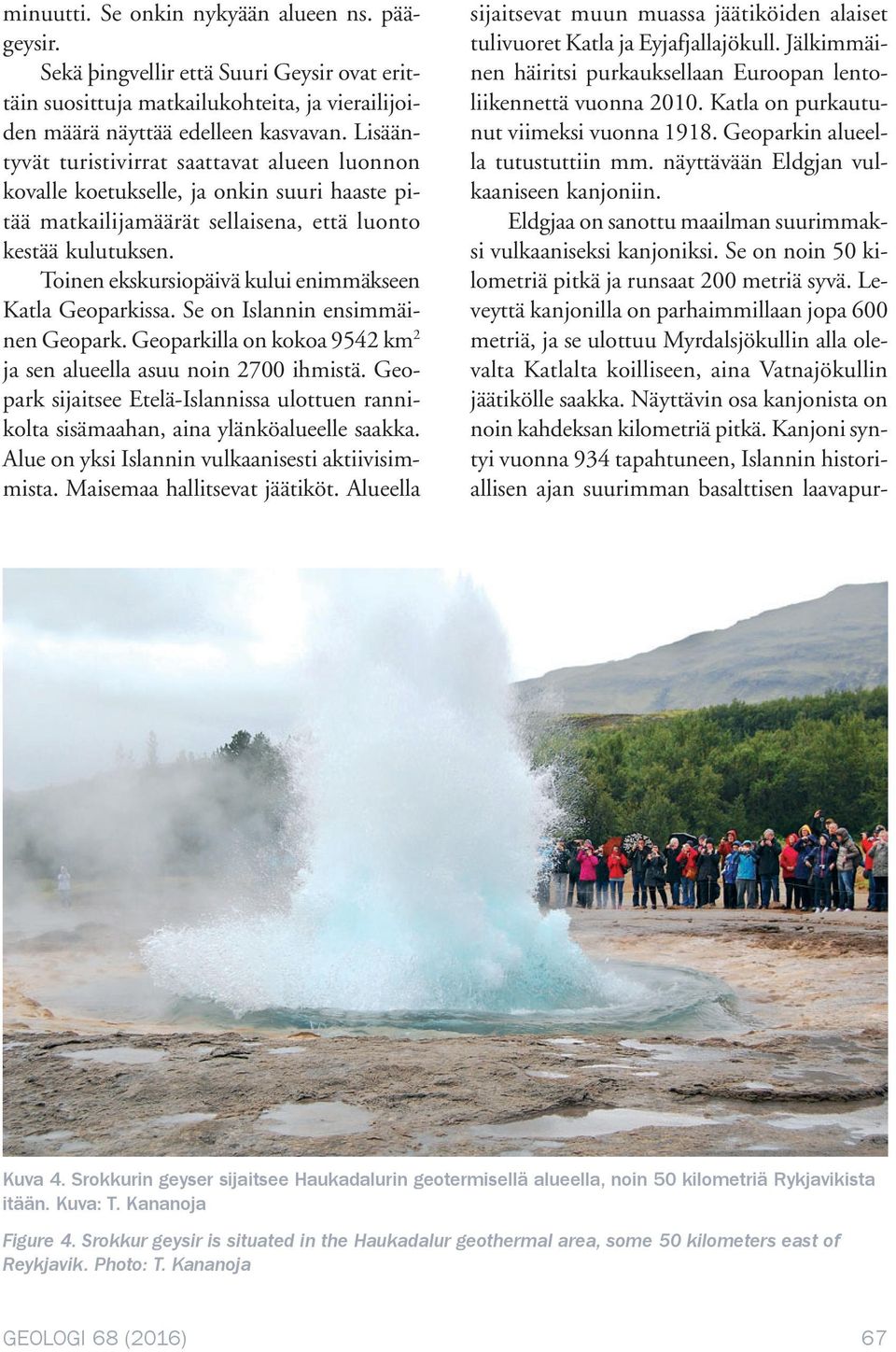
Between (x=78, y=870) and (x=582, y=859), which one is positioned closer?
(x=582, y=859)

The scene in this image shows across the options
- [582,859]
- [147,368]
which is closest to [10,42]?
[147,368]

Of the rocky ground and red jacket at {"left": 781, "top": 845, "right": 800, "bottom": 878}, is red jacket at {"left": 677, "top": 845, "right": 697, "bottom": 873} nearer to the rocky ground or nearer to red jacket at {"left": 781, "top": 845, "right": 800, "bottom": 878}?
red jacket at {"left": 781, "top": 845, "right": 800, "bottom": 878}

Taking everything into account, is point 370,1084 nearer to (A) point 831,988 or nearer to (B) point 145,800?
(A) point 831,988

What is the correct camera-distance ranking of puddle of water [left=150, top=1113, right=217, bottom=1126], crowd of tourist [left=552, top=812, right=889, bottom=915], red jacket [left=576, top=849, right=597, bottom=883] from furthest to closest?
red jacket [left=576, top=849, right=597, bottom=883]
crowd of tourist [left=552, top=812, right=889, bottom=915]
puddle of water [left=150, top=1113, right=217, bottom=1126]

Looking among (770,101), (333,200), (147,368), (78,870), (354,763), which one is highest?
(770,101)

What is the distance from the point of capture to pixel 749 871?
794 inches

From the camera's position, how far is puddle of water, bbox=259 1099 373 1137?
267 inches

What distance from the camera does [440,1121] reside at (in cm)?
689

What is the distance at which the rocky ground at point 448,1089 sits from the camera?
263 inches

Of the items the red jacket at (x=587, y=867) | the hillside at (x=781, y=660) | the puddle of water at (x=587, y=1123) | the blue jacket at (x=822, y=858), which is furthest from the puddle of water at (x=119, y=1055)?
the hillside at (x=781, y=660)

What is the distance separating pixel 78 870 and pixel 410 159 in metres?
20.3

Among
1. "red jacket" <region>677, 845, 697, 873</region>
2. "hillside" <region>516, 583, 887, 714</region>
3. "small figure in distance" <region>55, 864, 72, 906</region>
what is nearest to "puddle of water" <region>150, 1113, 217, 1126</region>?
"small figure in distance" <region>55, 864, 72, 906</region>

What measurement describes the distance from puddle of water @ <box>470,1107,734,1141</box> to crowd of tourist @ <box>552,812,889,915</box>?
33.3ft

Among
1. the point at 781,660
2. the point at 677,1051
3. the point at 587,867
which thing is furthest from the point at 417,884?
the point at 781,660
